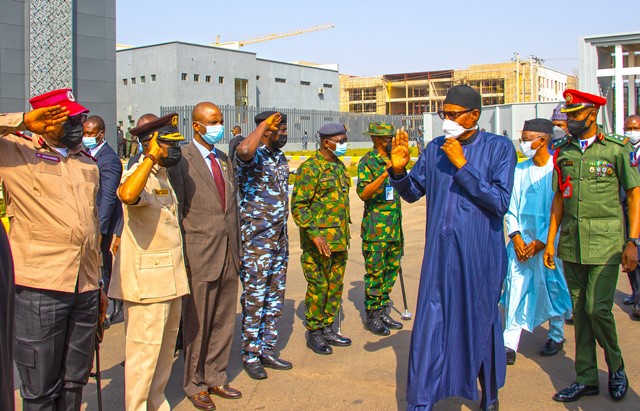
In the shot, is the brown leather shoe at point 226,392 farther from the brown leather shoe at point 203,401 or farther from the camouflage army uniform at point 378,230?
the camouflage army uniform at point 378,230

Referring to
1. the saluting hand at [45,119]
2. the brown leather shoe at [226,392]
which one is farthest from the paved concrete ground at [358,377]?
the saluting hand at [45,119]

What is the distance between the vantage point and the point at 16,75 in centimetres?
1492

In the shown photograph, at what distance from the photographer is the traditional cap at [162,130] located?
13.9ft

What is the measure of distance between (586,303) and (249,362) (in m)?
2.66

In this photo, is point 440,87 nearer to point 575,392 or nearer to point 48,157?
point 575,392

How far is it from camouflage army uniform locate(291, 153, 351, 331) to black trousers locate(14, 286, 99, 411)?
2367 mm

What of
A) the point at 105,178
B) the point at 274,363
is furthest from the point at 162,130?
the point at 105,178

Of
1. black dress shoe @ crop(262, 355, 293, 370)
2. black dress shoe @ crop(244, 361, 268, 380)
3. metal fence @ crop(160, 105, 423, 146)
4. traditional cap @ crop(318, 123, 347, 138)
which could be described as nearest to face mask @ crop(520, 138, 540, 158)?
traditional cap @ crop(318, 123, 347, 138)

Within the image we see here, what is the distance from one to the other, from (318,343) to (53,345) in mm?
2778

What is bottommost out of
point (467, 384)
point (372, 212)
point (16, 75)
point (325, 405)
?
point (325, 405)

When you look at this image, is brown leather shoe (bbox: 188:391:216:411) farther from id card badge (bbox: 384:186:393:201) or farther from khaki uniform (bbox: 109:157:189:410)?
id card badge (bbox: 384:186:393:201)

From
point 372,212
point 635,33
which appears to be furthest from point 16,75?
point 635,33

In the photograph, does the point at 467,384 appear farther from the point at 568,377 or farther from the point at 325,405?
the point at 568,377

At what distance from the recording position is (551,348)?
593 centimetres
